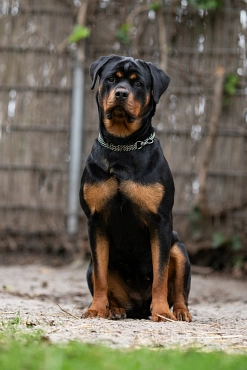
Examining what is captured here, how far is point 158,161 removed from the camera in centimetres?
477

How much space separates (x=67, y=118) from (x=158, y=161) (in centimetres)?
456

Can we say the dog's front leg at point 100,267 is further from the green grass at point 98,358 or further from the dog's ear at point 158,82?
the green grass at point 98,358

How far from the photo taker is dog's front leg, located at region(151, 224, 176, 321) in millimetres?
4637

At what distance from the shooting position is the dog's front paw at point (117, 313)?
4.91m

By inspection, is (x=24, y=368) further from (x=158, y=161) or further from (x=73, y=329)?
(x=158, y=161)

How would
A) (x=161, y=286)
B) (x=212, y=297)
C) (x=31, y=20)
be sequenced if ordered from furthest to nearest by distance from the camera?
(x=31, y=20) → (x=212, y=297) → (x=161, y=286)

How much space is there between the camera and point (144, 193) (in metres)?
4.65

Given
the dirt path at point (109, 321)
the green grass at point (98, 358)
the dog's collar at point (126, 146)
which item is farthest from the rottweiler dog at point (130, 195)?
the green grass at point (98, 358)

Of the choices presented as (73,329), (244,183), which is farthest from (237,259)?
(73,329)

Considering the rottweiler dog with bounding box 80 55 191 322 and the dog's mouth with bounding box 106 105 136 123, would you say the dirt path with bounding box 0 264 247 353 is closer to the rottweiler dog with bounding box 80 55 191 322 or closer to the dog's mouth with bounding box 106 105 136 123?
the rottweiler dog with bounding box 80 55 191 322

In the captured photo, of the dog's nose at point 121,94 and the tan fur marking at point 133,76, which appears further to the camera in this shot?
the tan fur marking at point 133,76

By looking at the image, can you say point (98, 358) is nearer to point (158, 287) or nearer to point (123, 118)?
point (158, 287)

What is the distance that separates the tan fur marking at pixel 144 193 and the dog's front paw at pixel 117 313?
2.69ft

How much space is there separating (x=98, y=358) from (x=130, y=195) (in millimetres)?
1910
